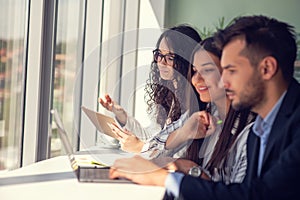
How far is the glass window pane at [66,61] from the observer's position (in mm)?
2328

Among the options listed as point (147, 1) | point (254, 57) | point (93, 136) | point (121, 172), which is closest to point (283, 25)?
point (254, 57)

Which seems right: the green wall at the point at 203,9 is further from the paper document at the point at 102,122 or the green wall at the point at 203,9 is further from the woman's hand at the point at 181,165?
the woman's hand at the point at 181,165

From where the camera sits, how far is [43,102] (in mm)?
2260

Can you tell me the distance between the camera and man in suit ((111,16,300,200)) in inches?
51.1

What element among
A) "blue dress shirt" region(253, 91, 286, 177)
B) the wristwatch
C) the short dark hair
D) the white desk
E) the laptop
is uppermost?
the short dark hair

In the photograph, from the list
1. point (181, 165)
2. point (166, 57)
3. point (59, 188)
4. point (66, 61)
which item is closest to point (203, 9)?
point (66, 61)

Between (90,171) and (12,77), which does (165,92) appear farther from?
(12,77)

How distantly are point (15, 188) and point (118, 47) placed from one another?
97 cm

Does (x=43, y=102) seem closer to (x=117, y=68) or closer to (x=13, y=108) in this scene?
(x=13, y=108)

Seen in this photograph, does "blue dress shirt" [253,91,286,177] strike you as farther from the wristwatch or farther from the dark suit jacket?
the wristwatch

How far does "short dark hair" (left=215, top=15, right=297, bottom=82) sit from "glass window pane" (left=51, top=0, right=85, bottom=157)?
1.00m

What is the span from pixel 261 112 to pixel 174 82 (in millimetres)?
464

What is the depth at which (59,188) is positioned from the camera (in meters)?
1.61

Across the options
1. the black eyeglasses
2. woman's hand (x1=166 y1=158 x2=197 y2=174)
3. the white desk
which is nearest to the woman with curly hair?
the black eyeglasses
